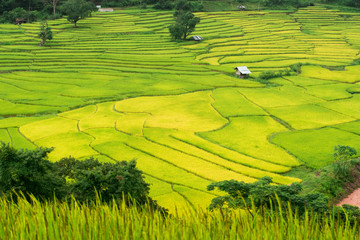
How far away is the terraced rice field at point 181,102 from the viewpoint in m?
14.5

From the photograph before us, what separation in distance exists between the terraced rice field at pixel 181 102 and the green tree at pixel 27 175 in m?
3.77

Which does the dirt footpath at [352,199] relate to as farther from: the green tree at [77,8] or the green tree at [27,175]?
the green tree at [77,8]

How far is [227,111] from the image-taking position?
20938 millimetres

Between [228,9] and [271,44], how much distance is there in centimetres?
2277

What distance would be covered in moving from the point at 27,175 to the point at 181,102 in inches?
599

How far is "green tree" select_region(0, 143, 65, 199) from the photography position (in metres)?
8.07

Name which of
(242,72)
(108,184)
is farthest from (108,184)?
(242,72)

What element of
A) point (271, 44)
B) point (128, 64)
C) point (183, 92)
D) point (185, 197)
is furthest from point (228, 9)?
point (185, 197)

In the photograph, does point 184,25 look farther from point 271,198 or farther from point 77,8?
point 271,198

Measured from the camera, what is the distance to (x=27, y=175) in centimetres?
815

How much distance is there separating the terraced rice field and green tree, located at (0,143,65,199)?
3768 millimetres

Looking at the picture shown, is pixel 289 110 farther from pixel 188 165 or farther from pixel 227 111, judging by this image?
pixel 188 165

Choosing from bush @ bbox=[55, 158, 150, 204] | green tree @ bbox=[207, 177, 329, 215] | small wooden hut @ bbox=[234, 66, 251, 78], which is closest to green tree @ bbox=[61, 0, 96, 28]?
small wooden hut @ bbox=[234, 66, 251, 78]

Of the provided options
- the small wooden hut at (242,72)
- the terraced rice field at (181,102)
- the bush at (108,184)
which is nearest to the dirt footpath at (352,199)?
the terraced rice field at (181,102)
